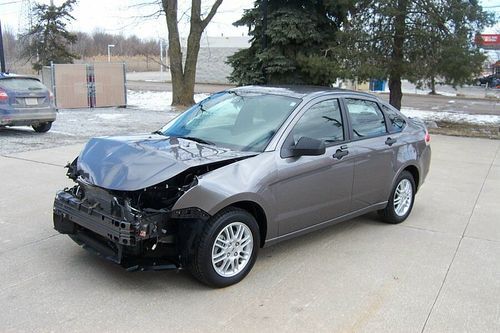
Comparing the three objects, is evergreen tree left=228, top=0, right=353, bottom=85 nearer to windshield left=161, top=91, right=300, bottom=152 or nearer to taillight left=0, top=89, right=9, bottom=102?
taillight left=0, top=89, right=9, bottom=102

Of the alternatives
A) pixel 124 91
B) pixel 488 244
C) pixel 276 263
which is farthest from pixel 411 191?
pixel 124 91

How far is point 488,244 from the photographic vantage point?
5.40 m

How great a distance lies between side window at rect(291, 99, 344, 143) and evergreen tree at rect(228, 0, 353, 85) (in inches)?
458

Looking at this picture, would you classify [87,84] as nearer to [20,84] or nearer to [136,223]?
[20,84]

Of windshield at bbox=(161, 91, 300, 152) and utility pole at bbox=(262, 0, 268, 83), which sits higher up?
utility pole at bbox=(262, 0, 268, 83)

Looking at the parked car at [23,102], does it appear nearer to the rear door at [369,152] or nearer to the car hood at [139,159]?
the car hood at [139,159]

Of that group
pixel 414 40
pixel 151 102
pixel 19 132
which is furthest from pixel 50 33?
pixel 414 40

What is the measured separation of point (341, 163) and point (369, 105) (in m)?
1.09

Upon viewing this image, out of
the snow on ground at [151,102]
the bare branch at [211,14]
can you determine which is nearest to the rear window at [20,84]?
the snow on ground at [151,102]

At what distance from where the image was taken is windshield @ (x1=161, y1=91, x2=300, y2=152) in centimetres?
471

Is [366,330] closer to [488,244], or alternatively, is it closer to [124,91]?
[488,244]

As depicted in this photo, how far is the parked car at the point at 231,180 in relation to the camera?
154 inches

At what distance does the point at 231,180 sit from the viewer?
4.09 meters

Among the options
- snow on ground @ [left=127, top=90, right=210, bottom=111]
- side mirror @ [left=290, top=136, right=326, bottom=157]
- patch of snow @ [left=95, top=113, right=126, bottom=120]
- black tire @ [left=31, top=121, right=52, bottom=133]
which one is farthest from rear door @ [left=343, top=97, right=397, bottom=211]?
snow on ground @ [left=127, top=90, right=210, bottom=111]
